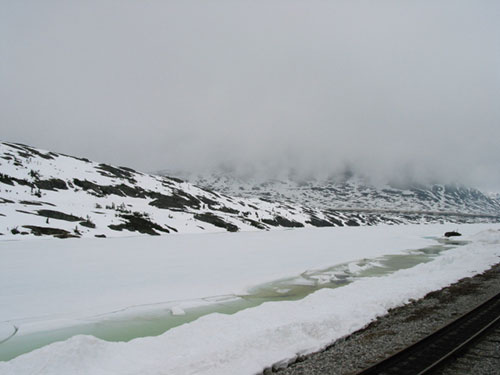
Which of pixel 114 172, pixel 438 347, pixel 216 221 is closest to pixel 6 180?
pixel 114 172

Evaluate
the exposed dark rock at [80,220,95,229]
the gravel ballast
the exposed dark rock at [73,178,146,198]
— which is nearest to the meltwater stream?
the gravel ballast

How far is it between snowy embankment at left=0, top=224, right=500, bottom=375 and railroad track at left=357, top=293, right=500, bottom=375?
2128 millimetres

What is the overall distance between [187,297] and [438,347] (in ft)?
38.9

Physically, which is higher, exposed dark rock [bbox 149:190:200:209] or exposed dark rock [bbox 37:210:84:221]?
exposed dark rock [bbox 149:190:200:209]

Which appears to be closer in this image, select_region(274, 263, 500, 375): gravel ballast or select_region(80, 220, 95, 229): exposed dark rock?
select_region(274, 263, 500, 375): gravel ballast

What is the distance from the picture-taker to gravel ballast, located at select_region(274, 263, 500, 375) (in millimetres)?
8641

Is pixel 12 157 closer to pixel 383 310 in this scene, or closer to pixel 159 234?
pixel 159 234

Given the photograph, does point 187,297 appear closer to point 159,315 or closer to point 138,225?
point 159,315

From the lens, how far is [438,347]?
9797 millimetres

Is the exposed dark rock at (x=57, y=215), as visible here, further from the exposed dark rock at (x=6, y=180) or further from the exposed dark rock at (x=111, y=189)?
the exposed dark rock at (x=111, y=189)

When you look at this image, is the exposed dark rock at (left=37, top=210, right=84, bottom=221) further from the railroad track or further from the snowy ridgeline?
the railroad track

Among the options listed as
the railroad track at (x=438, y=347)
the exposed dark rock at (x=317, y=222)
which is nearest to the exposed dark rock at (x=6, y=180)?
the railroad track at (x=438, y=347)

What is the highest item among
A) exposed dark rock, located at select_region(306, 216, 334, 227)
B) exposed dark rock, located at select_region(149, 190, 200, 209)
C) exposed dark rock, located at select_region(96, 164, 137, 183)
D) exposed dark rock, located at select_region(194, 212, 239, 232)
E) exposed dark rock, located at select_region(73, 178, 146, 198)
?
exposed dark rock, located at select_region(96, 164, 137, 183)

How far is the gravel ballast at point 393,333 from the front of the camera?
864 cm
